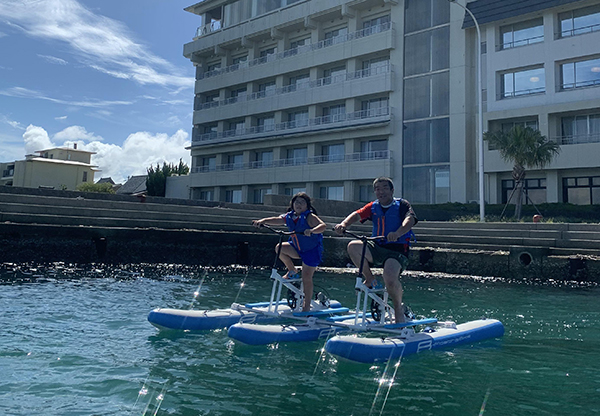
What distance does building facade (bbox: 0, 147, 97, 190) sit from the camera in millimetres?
80250

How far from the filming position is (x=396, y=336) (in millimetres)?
7250

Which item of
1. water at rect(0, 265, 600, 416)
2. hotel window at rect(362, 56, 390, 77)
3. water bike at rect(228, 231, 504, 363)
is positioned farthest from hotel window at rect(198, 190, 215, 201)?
water bike at rect(228, 231, 504, 363)

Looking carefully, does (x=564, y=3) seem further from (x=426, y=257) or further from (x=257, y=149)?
(x=257, y=149)

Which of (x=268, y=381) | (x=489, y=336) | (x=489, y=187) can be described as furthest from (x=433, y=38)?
(x=268, y=381)

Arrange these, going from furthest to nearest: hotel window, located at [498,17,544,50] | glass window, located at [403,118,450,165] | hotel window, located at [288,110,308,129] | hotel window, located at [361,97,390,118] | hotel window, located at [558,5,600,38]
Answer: hotel window, located at [288,110,308,129]
hotel window, located at [361,97,390,118]
glass window, located at [403,118,450,165]
hotel window, located at [498,17,544,50]
hotel window, located at [558,5,600,38]

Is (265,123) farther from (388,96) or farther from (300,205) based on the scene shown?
(300,205)

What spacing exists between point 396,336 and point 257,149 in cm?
4600

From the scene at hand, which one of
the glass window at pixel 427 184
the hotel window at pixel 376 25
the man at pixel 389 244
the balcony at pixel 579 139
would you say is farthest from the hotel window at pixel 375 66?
the man at pixel 389 244

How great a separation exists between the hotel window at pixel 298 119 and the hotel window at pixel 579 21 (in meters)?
21.4

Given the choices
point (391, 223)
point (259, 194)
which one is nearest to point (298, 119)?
point (259, 194)

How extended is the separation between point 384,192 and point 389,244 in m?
0.72

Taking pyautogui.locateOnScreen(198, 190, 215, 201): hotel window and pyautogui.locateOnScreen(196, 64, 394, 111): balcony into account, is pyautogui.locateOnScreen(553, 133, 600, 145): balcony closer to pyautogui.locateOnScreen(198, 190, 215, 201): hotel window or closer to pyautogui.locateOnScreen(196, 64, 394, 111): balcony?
pyautogui.locateOnScreen(196, 64, 394, 111): balcony

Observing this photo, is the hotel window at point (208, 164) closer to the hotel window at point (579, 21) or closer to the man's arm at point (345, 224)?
the hotel window at point (579, 21)

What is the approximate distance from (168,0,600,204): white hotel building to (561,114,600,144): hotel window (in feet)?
0.26
